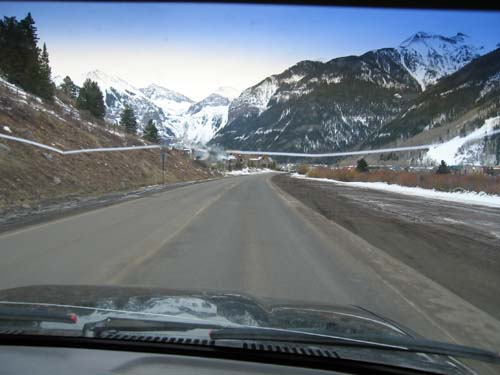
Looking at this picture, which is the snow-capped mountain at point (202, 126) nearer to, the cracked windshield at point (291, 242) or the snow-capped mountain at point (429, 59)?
the cracked windshield at point (291, 242)

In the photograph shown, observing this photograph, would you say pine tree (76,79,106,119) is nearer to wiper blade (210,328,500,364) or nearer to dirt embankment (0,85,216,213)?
dirt embankment (0,85,216,213)

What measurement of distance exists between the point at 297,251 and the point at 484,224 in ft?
31.8

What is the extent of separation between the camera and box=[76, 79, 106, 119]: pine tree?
208 feet

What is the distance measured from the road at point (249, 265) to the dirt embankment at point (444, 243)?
360 millimetres

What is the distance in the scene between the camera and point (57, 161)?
1198 inches

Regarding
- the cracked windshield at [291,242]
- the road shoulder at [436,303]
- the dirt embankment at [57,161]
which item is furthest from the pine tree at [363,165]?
the road shoulder at [436,303]

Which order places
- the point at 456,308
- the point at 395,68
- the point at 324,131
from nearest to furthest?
the point at 456,308 → the point at 324,131 → the point at 395,68

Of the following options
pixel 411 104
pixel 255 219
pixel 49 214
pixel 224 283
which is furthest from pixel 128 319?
pixel 411 104

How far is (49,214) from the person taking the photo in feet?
55.8

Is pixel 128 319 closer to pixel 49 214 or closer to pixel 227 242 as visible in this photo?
pixel 227 242

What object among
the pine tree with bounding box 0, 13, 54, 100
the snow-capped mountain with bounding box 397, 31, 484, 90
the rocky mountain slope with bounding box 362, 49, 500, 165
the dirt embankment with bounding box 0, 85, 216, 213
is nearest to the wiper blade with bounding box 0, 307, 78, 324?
the rocky mountain slope with bounding box 362, 49, 500, 165

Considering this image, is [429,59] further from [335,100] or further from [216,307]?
[216,307]

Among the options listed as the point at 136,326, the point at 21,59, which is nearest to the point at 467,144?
the point at 136,326

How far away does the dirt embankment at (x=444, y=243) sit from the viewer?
749cm
